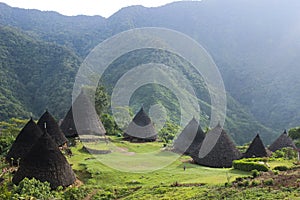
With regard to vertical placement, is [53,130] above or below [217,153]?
above

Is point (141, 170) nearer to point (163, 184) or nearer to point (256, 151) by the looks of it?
point (163, 184)

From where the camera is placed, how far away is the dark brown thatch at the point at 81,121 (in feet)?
104

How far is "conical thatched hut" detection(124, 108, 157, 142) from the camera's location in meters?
37.5

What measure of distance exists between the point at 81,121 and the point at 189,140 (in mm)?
9830

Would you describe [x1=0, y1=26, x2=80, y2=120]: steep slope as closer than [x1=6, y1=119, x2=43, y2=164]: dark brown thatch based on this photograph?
No

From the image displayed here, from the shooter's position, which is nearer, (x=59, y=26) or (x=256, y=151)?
(x=256, y=151)

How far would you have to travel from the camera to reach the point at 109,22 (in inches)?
5576

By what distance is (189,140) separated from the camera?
103ft

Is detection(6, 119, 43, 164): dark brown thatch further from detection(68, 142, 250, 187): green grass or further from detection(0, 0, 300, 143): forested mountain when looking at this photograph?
detection(0, 0, 300, 143): forested mountain

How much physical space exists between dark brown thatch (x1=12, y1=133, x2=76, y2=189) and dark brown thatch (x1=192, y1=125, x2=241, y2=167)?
9.63 meters

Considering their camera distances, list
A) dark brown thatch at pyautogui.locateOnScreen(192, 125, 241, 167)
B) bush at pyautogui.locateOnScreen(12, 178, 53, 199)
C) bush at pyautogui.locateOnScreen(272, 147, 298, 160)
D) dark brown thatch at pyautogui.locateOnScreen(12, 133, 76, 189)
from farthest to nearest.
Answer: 1. bush at pyautogui.locateOnScreen(272, 147, 298, 160)
2. dark brown thatch at pyautogui.locateOnScreen(192, 125, 241, 167)
3. dark brown thatch at pyautogui.locateOnScreen(12, 133, 76, 189)
4. bush at pyautogui.locateOnScreen(12, 178, 53, 199)

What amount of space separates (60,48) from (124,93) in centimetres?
2772

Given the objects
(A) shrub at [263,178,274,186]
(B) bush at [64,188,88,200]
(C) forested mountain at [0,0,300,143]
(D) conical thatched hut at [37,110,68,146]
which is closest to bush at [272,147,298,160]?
(A) shrub at [263,178,274,186]

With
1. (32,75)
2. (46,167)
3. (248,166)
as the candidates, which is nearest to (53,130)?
(46,167)
